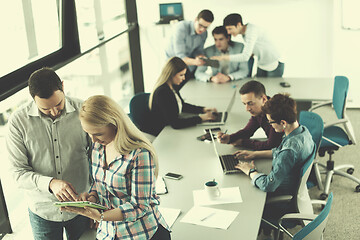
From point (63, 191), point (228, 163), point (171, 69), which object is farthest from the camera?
point (171, 69)

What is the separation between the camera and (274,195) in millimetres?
3266

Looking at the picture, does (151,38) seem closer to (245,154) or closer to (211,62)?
(211,62)

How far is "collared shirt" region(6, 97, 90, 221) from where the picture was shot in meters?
2.55

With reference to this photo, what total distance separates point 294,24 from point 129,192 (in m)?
5.50

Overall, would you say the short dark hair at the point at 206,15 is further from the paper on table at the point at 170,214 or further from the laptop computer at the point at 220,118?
the paper on table at the point at 170,214

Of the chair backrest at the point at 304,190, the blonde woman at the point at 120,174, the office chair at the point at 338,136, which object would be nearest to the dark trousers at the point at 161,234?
the blonde woman at the point at 120,174

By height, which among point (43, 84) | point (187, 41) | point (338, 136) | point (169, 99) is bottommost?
point (338, 136)

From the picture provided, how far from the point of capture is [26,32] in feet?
13.6

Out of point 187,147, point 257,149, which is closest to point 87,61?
point 187,147

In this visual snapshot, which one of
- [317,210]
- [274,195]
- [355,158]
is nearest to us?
[274,195]

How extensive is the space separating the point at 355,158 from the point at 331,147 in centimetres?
105

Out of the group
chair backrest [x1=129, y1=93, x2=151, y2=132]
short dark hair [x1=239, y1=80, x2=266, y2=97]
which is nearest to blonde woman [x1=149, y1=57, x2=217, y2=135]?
chair backrest [x1=129, y1=93, x2=151, y2=132]

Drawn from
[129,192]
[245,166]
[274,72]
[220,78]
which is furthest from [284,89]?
[129,192]

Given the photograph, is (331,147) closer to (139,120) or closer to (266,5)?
(139,120)
